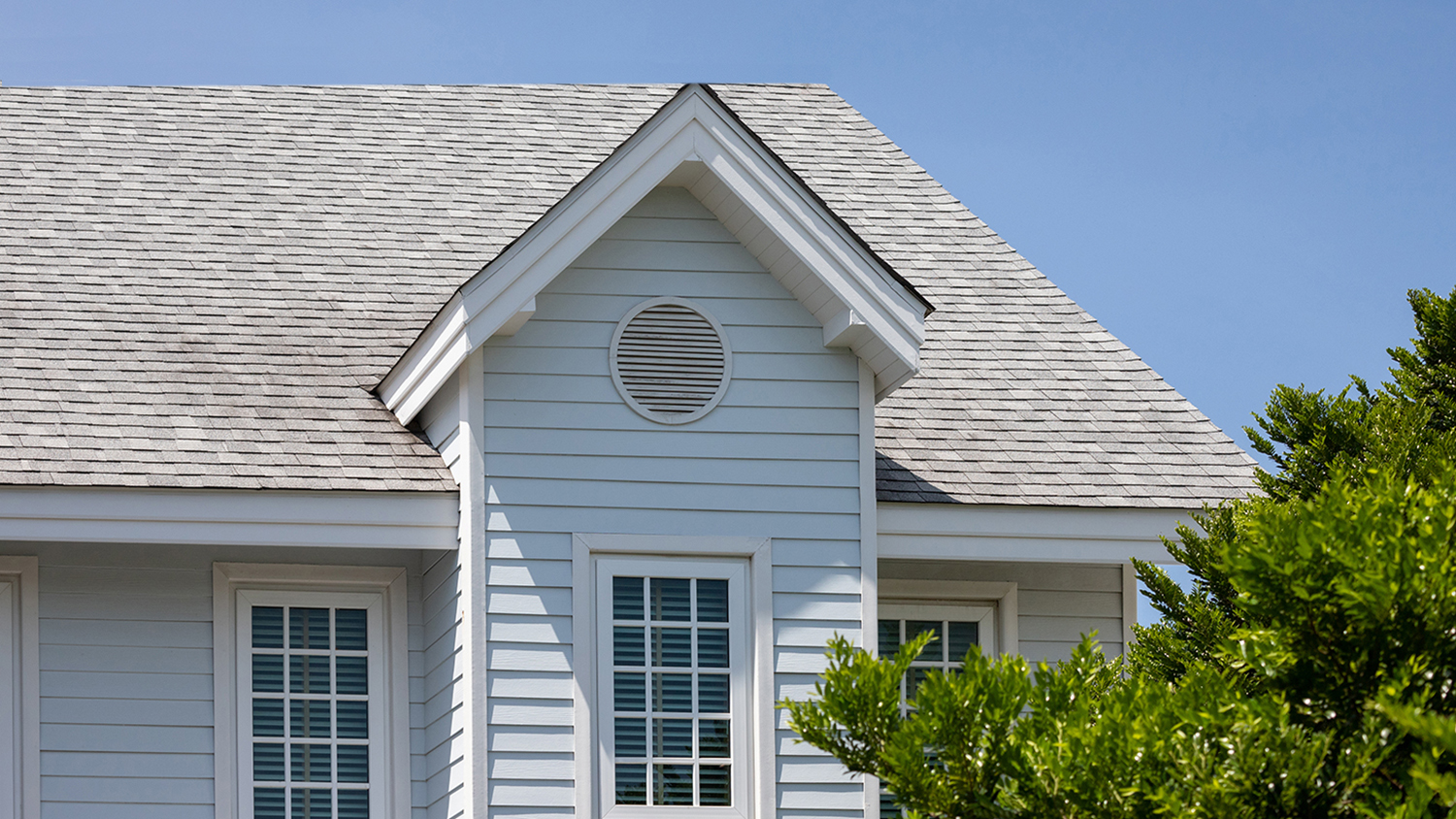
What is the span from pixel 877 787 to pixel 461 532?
2763 millimetres

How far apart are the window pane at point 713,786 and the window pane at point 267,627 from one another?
8.78 ft

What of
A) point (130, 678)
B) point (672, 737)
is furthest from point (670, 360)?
point (130, 678)

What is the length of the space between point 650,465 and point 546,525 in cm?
69

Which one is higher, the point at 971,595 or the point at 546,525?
the point at 546,525

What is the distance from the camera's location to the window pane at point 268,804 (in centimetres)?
1019

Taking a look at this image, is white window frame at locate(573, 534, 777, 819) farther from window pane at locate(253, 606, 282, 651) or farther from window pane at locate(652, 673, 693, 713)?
window pane at locate(253, 606, 282, 651)

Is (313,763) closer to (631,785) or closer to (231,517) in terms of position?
(231,517)

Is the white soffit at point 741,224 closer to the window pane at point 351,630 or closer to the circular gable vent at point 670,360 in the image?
the circular gable vent at point 670,360

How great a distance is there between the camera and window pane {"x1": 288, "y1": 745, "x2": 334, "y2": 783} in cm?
1026

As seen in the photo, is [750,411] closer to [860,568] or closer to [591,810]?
[860,568]

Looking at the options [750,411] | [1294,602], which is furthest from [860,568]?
[1294,602]

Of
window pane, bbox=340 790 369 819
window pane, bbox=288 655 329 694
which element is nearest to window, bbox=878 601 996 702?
window pane, bbox=340 790 369 819

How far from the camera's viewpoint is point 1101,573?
11.6 metres

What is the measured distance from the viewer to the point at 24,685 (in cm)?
1002
